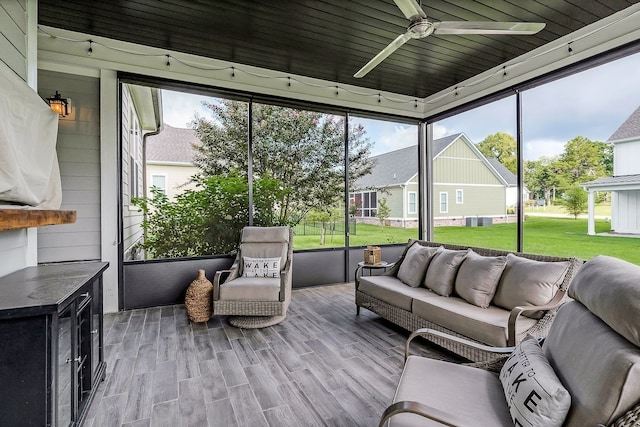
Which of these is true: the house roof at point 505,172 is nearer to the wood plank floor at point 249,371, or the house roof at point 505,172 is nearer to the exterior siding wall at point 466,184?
the exterior siding wall at point 466,184

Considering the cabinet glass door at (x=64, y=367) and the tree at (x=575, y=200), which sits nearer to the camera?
the cabinet glass door at (x=64, y=367)

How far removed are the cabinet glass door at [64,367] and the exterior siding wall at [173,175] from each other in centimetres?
291

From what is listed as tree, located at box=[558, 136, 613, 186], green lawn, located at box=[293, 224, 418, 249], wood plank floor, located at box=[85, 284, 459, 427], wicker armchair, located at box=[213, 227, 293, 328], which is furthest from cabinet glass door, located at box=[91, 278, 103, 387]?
tree, located at box=[558, 136, 613, 186]

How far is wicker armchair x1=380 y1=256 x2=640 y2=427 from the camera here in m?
1.01

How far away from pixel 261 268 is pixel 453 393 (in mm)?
2772

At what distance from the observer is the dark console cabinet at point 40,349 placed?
4.18 ft

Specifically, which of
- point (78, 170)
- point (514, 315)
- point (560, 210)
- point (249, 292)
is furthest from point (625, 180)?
point (78, 170)

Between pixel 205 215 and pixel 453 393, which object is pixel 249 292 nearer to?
pixel 205 215

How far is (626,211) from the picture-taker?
3656mm

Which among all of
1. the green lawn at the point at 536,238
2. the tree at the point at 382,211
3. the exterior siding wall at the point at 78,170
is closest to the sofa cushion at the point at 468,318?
the green lawn at the point at 536,238

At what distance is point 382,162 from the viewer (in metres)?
5.78

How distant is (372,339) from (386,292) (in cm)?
49

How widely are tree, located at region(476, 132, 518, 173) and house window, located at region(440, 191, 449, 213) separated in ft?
3.31

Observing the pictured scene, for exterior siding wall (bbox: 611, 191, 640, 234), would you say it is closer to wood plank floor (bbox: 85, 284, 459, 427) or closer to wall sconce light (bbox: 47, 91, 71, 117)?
wood plank floor (bbox: 85, 284, 459, 427)
